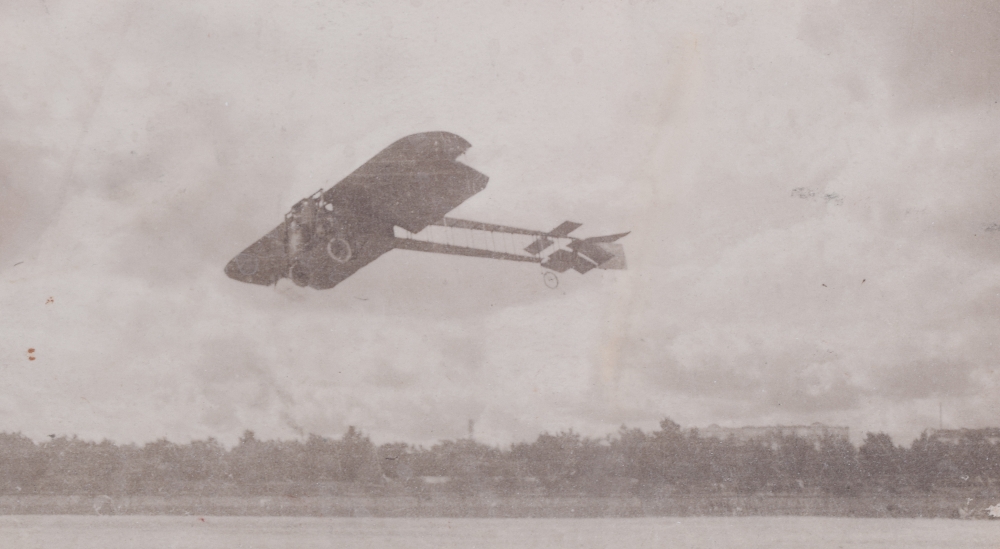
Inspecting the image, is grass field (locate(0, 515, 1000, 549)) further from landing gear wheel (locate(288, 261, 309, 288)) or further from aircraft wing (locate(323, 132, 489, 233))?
aircraft wing (locate(323, 132, 489, 233))

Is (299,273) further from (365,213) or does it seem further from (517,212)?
(517,212)

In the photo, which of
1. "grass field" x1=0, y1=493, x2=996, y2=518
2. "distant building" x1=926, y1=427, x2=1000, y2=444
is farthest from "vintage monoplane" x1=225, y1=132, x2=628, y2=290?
"distant building" x1=926, y1=427, x2=1000, y2=444

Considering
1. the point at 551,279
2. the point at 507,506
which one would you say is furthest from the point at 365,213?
the point at 507,506

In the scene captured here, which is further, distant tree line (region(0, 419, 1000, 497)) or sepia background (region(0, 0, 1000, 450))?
distant tree line (region(0, 419, 1000, 497))

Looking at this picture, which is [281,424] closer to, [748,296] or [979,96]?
[748,296]

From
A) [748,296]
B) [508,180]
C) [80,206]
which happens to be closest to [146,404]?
[80,206]

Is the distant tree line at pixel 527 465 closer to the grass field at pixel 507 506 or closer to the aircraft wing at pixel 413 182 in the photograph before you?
the grass field at pixel 507 506
